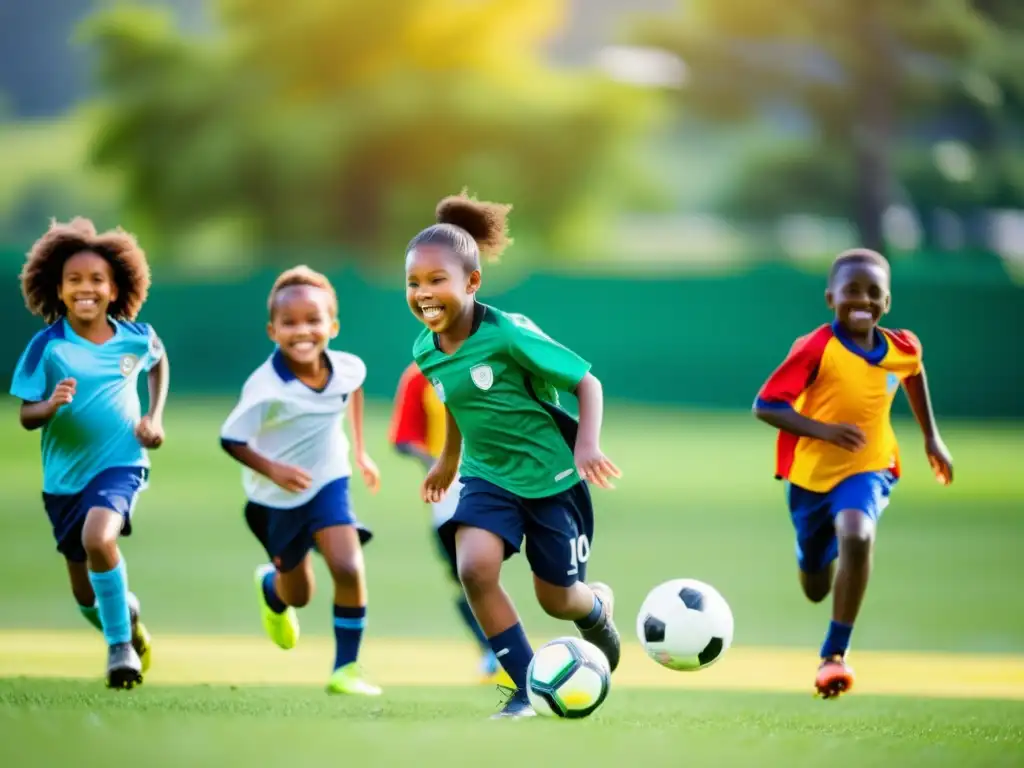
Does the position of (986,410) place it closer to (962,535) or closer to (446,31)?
(962,535)

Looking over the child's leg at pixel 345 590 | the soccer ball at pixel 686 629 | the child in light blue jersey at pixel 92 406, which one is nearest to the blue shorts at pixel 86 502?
the child in light blue jersey at pixel 92 406

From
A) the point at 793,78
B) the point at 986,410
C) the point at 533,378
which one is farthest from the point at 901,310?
the point at 533,378

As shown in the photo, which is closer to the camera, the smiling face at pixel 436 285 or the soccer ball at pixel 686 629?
the smiling face at pixel 436 285

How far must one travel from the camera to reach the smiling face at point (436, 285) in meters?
6.21

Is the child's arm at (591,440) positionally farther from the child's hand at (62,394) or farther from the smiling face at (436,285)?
the child's hand at (62,394)

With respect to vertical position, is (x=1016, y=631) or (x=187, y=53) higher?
(x=187, y=53)

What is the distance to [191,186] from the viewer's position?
47.0 meters

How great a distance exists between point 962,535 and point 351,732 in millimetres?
9827

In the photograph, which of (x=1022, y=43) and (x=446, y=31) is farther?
(x=446, y=31)

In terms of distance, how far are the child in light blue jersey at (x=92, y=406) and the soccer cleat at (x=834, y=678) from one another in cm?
275

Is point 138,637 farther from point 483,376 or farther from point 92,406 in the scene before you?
point 483,376

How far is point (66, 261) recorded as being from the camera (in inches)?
287

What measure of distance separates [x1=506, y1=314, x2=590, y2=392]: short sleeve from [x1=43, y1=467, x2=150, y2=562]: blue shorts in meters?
1.83

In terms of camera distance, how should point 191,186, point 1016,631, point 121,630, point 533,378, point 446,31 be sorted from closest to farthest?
point 533,378 < point 121,630 < point 1016,631 < point 191,186 < point 446,31
